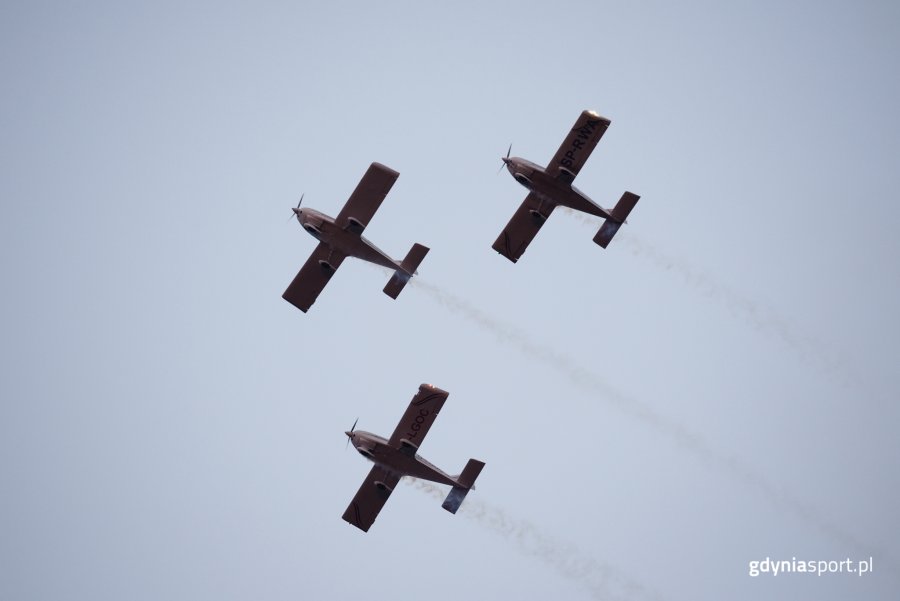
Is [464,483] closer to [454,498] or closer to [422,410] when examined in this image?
[454,498]

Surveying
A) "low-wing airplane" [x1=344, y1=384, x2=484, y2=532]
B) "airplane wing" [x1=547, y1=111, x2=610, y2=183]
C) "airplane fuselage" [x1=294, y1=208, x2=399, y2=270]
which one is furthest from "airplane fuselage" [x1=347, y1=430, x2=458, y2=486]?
"airplane wing" [x1=547, y1=111, x2=610, y2=183]

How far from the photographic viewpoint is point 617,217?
7512 centimetres

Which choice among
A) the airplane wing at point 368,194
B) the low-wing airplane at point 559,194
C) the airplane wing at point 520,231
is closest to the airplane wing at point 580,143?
the low-wing airplane at point 559,194

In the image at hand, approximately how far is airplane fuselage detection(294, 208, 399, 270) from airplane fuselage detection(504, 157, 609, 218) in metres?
7.18

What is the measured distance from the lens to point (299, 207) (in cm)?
7431

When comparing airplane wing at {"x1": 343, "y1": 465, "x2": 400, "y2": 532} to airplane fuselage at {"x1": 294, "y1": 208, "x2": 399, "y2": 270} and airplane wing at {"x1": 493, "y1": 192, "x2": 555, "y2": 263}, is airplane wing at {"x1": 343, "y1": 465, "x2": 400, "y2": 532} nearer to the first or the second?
airplane fuselage at {"x1": 294, "y1": 208, "x2": 399, "y2": 270}

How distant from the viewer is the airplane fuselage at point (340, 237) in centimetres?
7400

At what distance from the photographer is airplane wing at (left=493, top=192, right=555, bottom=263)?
75.6m

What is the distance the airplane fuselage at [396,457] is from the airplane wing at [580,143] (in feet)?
49.0

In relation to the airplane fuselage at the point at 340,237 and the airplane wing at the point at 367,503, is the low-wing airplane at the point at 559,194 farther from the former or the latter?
the airplane wing at the point at 367,503

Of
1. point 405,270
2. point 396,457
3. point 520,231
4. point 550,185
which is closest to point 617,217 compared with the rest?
point 550,185

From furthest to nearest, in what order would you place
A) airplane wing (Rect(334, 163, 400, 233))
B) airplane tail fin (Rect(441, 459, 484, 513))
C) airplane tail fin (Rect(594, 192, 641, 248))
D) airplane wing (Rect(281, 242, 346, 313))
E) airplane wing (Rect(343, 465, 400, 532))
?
airplane wing (Rect(343, 465, 400, 532)) → airplane wing (Rect(281, 242, 346, 313)) → airplane tail fin (Rect(594, 192, 641, 248)) → airplane tail fin (Rect(441, 459, 484, 513)) → airplane wing (Rect(334, 163, 400, 233))

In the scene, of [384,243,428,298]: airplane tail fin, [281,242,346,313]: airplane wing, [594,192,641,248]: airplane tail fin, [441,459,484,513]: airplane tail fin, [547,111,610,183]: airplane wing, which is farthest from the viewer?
[281,242,346,313]: airplane wing

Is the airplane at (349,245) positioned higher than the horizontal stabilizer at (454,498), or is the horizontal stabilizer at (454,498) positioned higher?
the airplane at (349,245)
